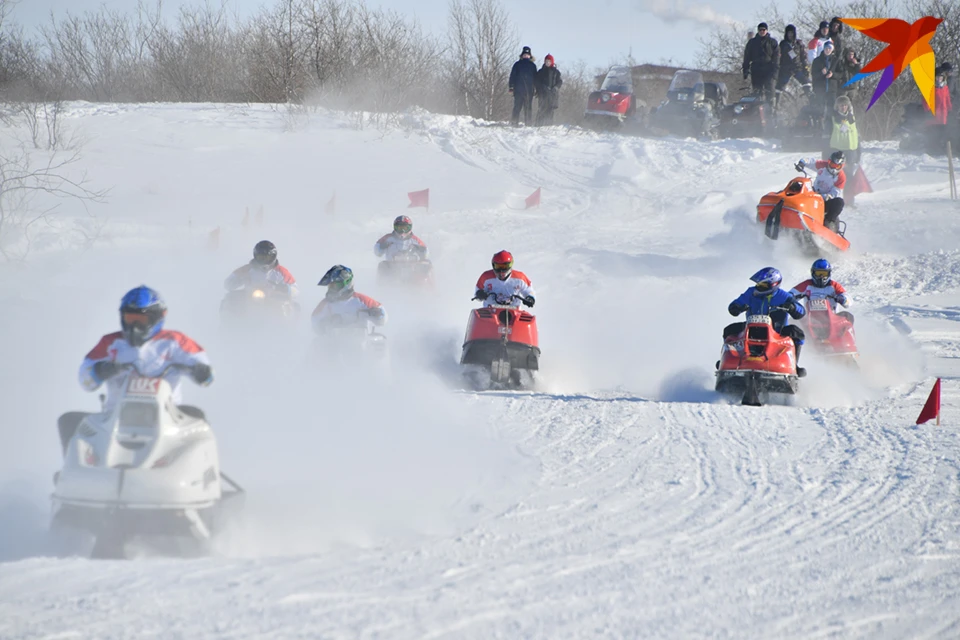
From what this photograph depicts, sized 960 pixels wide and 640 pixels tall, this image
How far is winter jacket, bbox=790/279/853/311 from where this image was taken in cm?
1223

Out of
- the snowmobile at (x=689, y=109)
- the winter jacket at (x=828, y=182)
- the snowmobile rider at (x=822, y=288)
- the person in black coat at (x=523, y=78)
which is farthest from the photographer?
the snowmobile at (x=689, y=109)

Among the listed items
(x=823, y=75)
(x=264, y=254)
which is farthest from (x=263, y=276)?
(x=823, y=75)

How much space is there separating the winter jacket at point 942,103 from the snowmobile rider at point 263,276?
56.0 ft

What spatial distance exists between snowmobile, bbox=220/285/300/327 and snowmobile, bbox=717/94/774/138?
18.3 m

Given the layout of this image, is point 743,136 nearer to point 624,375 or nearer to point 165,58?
point 624,375

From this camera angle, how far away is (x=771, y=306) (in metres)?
11.1

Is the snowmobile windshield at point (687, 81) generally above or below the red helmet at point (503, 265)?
above

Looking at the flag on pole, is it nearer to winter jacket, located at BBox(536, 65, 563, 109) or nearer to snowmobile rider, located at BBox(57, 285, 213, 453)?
winter jacket, located at BBox(536, 65, 563, 109)

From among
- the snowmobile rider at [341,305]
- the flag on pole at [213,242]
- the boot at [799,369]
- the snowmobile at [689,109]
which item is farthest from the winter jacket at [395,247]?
the snowmobile at [689,109]

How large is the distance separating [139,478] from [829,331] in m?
8.94

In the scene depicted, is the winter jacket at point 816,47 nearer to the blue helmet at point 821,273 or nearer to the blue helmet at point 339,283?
the blue helmet at point 821,273

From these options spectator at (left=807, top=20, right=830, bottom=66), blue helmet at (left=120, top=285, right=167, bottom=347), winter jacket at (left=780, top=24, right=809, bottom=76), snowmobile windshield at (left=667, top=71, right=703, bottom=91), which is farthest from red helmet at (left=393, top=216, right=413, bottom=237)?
snowmobile windshield at (left=667, top=71, right=703, bottom=91)

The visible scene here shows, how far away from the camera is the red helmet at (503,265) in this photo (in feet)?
39.3

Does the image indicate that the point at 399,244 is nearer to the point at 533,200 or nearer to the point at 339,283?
the point at 339,283
